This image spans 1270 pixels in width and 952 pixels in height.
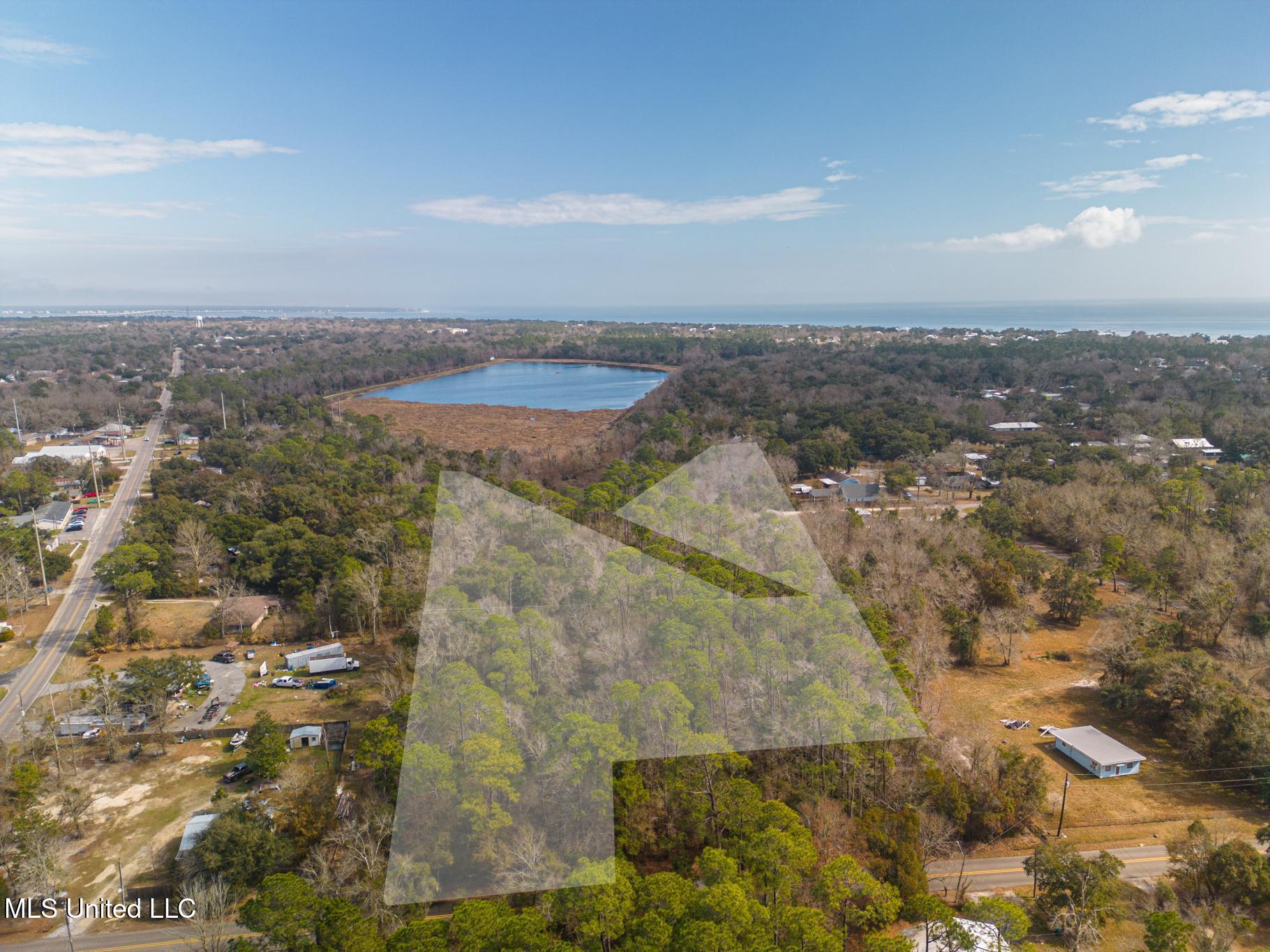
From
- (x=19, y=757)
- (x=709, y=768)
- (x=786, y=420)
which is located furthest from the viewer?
(x=786, y=420)

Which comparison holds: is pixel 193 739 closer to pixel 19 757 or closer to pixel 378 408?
pixel 19 757

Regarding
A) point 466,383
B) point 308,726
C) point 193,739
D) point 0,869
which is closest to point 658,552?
point 308,726

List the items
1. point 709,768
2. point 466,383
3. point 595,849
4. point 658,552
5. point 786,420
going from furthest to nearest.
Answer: point 466,383
point 786,420
point 658,552
point 709,768
point 595,849

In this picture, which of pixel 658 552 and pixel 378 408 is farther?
pixel 378 408

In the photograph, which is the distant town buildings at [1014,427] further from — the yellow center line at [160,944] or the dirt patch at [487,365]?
the dirt patch at [487,365]

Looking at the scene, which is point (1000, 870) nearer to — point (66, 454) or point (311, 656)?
point (311, 656)

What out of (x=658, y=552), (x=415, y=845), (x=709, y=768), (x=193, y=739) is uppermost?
(x=658, y=552)

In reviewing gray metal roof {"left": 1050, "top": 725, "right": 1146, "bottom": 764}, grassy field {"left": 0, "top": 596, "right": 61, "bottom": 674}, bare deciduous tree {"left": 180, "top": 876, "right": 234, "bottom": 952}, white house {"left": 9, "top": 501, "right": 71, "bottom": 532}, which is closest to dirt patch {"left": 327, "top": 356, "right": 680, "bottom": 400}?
white house {"left": 9, "top": 501, "right": 71, "bottom": 532}
